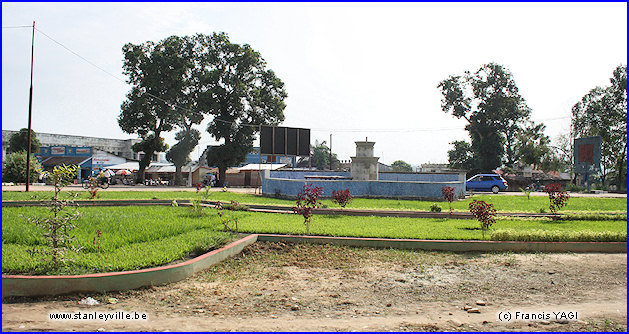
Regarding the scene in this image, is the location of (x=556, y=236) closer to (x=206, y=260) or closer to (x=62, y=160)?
(x=206, y=260)

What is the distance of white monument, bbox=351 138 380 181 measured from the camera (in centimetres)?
2603

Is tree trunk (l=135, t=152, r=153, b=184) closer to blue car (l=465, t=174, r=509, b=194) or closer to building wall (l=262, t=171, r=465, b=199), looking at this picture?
building wall (l=262, t=171, r=465, b=199)

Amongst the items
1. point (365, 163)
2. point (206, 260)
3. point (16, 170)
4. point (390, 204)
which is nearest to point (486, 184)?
point (365, 163)

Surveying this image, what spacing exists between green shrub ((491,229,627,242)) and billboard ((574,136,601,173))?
2880cm

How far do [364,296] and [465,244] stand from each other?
408cm

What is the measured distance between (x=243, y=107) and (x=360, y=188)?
839 inches

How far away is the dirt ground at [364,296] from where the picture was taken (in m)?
5.45

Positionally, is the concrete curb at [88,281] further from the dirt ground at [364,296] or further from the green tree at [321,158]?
the green tree at [321,158]

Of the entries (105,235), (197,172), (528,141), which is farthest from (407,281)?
(528,141)

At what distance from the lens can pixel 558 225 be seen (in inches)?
527

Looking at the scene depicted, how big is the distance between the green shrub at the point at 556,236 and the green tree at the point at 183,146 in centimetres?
3544

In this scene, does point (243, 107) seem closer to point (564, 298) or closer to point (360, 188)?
point (360, 188)

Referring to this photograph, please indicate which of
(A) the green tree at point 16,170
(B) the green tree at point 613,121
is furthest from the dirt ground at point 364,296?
(B) the green tree at point 613,121

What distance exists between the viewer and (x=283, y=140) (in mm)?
28531
